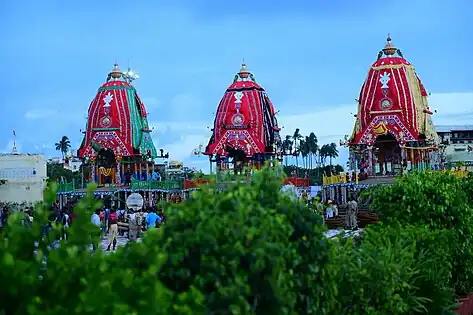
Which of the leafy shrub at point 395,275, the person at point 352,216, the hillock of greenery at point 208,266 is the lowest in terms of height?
the person at point 352,216

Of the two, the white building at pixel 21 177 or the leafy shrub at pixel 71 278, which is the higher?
the white building at pixel 21 177

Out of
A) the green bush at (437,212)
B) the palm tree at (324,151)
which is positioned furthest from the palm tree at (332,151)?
the green bush at (437,212)

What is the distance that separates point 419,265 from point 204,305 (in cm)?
380

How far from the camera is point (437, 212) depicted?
8938 millimetres

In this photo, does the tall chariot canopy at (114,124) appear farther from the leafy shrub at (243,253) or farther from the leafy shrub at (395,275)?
the leafy shrub at (243,253)

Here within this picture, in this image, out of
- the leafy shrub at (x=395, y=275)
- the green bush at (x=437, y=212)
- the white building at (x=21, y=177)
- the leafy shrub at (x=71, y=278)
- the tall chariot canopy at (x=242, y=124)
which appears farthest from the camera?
the white building at (x=21, y=177)

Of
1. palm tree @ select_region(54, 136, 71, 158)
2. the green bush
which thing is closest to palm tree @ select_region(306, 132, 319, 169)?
palm tree @ select_region(54, 136, 71, 158)

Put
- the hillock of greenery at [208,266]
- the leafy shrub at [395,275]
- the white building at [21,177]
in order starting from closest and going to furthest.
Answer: the hillock of greenery at [208,266]
the leafy shrub at [395,275]
the white building at [21,177]

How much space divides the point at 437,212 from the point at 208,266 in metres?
5.78

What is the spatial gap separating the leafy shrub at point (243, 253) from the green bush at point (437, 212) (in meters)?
4.62

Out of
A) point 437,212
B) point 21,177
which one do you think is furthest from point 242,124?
point 437,212

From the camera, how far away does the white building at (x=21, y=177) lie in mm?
43125

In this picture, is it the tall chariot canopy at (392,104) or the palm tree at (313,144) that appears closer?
the tall chariot canopy at (392,104)

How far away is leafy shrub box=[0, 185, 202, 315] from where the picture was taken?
2.81 meters
